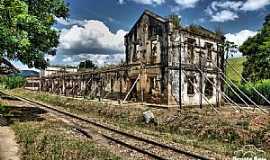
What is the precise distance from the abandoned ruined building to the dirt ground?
42.9 ft

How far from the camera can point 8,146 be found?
11625 millimetres

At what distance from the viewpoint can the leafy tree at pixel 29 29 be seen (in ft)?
48.3

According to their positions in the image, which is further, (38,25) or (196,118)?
(196,118)

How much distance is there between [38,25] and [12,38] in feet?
6.61

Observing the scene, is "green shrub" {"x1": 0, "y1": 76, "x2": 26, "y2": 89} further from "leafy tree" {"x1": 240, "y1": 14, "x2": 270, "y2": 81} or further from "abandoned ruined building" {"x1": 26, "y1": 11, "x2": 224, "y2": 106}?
"leafy tree" {"x1": 240, "y1": 14, "x2": 270, "y2": 81}

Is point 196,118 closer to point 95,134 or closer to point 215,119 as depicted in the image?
point 215,119

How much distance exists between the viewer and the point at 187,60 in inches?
1057

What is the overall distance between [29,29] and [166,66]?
12.2m

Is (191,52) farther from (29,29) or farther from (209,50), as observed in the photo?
(29,29)

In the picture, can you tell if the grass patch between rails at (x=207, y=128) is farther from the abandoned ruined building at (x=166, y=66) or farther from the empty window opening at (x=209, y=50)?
the empty window opening at (x=209, y=50)

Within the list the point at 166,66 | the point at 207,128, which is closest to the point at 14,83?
the point at 166,66

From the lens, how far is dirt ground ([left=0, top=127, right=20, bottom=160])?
10.1m

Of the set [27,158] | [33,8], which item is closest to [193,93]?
[33,8]

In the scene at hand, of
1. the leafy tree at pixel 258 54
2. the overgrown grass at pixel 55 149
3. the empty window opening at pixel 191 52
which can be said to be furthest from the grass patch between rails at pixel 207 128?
the leafy tree at pixel 258 54
